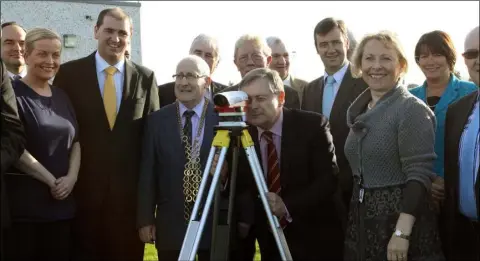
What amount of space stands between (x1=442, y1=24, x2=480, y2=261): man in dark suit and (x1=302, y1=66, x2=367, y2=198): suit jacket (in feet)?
3.10

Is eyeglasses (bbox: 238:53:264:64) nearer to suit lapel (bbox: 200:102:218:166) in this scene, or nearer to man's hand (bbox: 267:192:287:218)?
suit lapel (bbox: 200:102:218:166)

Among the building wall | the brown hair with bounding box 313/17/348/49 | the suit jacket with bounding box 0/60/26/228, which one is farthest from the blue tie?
the building wall

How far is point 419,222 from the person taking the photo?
407 centimetres

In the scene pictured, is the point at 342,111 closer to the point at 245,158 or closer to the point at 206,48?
the point at 245,158

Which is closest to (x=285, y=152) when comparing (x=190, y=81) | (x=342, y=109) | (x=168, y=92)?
(x=190, y=81)

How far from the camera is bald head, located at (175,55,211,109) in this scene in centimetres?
509

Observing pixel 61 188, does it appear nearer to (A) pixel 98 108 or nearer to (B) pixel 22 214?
(B) pixel 22 214

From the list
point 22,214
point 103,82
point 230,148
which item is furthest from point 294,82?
point 22,214

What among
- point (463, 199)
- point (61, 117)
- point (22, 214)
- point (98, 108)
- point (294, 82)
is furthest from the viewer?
point (294, 82)

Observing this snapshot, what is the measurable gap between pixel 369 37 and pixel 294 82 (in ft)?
11.1

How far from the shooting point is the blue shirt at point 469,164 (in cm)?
418

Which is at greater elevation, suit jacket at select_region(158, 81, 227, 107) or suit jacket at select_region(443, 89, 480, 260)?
suit jacket at select_region(158, 81, 227, 107)

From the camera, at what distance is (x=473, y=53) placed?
13.6 ft

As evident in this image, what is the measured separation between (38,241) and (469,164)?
3.15 meters
